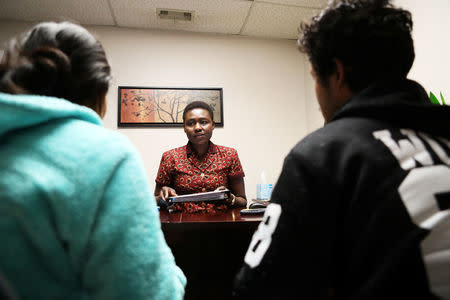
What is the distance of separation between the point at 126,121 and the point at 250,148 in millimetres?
1547

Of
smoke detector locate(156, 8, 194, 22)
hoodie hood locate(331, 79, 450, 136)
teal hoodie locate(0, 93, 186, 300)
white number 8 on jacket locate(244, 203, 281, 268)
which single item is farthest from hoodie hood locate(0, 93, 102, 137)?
smoke detector locate(156, 8, 194, 22)

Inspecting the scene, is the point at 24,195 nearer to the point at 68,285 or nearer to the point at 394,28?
the point at 68,285

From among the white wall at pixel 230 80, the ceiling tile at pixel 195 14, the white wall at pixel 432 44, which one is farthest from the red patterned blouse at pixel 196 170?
the white wall at pixel 432 44

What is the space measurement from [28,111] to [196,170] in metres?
1.89

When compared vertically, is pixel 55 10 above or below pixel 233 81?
above

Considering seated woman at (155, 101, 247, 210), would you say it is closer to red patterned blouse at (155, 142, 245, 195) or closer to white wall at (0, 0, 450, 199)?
red patterned blouse at (155, 142, 245, 195)

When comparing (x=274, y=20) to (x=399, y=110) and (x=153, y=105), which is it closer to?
(x=153, y=105)

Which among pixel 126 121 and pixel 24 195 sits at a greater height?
pixel 126 121

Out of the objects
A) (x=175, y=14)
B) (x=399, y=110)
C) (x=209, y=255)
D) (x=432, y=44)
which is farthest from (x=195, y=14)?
(x=399, y=110)

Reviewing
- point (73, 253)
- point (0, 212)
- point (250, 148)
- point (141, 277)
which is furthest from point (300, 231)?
point (250, 148)

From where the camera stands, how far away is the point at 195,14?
2967 mm

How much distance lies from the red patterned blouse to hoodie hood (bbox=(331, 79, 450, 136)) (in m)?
1.71

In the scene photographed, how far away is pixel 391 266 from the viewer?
546 mm

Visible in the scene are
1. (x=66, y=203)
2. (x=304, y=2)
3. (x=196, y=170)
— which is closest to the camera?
(x=66, y=203)
